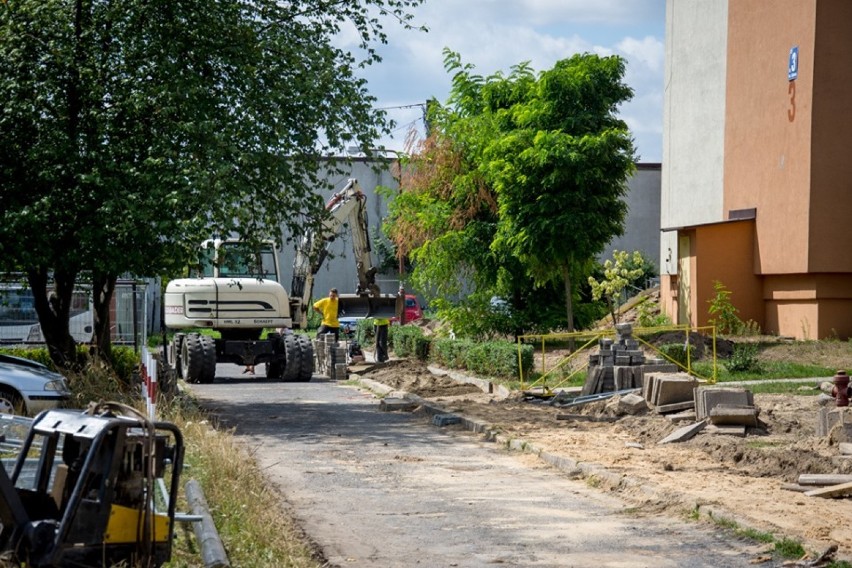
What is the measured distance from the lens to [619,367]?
20641 millimetres

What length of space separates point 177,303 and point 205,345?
1.92 metres

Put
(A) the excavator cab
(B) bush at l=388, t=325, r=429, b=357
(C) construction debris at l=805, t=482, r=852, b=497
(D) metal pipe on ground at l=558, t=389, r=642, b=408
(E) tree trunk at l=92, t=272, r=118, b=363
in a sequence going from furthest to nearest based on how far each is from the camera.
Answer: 1. (B) bush at l=388, t=325, r=429, b=357
2. (E) tree trunk at l=92, t=272, r=118, b=363
3. (D) metal pipe on ground at l=558, t=389, r=642, b=408
4. (C) construction debris at l=805, t=482, r=852, b=497
5. (A) the excavator cab

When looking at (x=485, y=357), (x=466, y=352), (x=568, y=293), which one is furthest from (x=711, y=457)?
(x=568, y=293)

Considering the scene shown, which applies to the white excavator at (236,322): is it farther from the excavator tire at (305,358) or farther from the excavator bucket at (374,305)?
the excavator bucket at (374,305)

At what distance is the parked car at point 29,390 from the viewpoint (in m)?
16.3

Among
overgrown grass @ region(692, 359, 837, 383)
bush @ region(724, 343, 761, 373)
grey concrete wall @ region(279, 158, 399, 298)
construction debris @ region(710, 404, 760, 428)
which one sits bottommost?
construction debris @ region(710, 404, 760, 428)

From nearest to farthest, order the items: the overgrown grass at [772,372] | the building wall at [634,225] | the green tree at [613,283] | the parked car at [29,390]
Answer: the parked car at [29,390] → the overgrown grass at [772,372] → the green tree at [613,283] → the building wall at [634,225]

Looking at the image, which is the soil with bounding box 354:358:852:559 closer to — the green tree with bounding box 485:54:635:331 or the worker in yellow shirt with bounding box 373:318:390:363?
the green tree with bounding box 485:54:635:331

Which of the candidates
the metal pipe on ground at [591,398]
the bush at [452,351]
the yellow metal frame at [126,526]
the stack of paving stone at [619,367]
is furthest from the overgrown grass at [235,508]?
the bush at [452,351]

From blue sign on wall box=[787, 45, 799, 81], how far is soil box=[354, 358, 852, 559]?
452 inches

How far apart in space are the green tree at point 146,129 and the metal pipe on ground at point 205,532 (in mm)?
8350

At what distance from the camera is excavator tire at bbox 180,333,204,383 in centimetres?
2728

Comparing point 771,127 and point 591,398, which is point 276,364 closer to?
point 591,398

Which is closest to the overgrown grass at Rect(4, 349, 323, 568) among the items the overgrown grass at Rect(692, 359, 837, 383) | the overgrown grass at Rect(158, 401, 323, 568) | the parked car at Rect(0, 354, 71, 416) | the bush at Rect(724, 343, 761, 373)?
the overgrown grass at Rect(158, 401, 323, 568)
